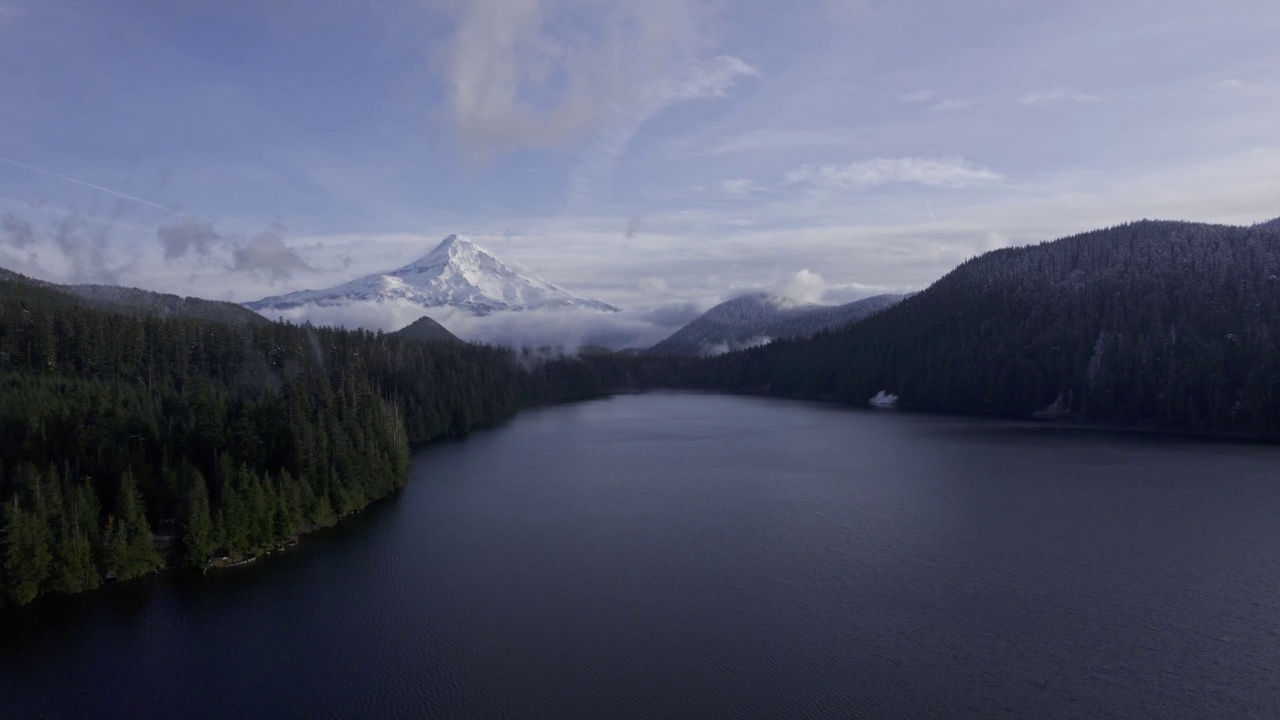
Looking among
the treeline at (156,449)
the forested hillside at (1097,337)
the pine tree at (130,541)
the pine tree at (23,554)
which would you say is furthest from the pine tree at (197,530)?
the forested hillside at (1097,337)

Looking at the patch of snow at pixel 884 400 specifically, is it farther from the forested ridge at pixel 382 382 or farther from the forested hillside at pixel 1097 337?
the forested ridge at pixel 382 382

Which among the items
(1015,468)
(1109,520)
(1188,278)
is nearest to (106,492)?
(1109,520)

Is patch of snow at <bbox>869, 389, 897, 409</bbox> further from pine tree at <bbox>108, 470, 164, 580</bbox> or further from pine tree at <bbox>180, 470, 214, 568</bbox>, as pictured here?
pine tree at <bbox>108, 470, 164, 580</bbox>

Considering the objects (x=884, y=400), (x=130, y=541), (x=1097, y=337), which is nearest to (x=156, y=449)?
(x=130, y=541)

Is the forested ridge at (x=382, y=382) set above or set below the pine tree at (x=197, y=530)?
above

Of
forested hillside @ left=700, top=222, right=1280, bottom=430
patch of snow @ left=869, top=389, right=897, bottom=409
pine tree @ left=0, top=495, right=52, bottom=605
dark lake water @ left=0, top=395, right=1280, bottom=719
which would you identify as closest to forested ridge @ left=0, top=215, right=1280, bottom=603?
pine tree @ left=0, top=495, right=52, bottom=605

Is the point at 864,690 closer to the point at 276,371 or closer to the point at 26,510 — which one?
the point at 26,510
